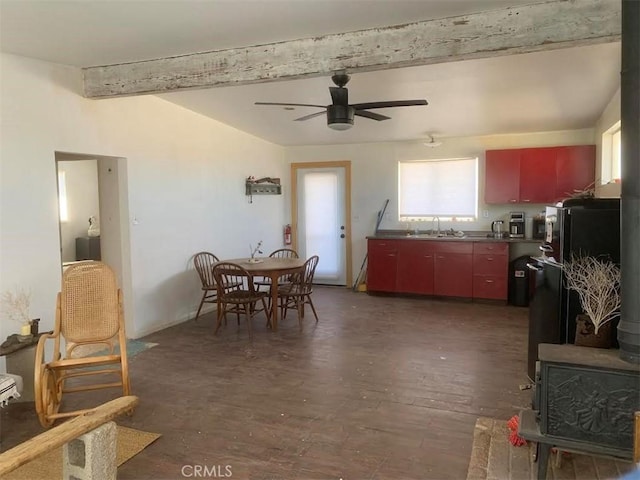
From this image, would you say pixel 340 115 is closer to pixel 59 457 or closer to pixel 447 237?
pixel 59 457

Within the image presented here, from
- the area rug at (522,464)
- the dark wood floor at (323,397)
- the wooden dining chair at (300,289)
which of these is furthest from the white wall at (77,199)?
the area rug at (522,464)

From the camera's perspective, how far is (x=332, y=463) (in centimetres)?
244

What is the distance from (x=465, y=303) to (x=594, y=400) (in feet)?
13.9

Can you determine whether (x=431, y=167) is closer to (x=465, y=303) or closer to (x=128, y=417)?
(x=465, y=303)

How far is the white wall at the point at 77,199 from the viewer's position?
28.5 feet

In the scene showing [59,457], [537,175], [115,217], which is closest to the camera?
[59,457]

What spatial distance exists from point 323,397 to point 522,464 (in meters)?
1.34

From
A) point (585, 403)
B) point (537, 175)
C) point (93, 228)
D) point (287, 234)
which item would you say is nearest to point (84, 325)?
point (585, 403)

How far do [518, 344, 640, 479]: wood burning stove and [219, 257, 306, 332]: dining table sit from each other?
9.82 feet

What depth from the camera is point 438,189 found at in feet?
22.7

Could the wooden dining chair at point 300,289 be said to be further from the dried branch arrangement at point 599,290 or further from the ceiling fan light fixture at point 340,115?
the dried branch arrangement at point 599,290

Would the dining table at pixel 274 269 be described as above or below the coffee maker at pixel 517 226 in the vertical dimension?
below

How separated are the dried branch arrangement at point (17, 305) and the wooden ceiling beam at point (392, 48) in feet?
5.86

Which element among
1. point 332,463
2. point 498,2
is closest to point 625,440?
point 332,463
